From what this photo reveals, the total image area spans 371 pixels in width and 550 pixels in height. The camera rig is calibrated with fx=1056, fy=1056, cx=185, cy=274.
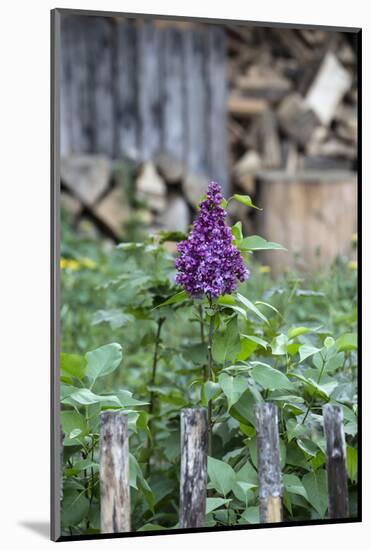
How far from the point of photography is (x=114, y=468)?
218 centimetres

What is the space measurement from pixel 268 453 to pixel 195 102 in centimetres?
404

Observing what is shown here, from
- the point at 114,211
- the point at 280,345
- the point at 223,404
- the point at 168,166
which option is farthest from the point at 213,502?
the point at 168,166

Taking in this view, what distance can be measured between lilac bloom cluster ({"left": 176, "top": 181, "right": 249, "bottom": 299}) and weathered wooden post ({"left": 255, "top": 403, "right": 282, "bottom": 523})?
0.27 metres

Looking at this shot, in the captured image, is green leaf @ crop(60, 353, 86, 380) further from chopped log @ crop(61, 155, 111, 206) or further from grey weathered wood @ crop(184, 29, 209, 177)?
grey weathered wood @ crop(184, 29, 209, 177)

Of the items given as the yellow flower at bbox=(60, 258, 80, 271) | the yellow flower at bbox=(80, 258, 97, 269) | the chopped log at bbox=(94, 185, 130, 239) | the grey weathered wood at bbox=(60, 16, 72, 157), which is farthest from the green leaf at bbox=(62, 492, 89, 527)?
the grey weathered wood at bbox=(60, 16, 72, 157)

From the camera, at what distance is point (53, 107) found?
2.29 meters

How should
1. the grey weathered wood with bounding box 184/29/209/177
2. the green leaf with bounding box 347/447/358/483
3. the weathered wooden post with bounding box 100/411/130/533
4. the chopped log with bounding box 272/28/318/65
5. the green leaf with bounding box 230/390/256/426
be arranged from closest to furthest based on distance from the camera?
the weathered wooden post with bounding box 100/411/130/533
the green leaf with bounding box 230/390/256/426
the green leaf with bounding box 347/447/358/483
the grey weathered wood with bounding box 184/29/209/177
the chopped log with bounding box 272/28/318/65

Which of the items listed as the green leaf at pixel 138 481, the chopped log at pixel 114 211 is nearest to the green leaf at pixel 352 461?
the green leaf at pixel 138 481

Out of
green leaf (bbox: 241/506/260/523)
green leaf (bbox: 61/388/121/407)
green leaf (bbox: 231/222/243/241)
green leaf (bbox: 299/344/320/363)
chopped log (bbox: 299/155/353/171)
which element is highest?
chopped log (bbox: 299/155/353/171)

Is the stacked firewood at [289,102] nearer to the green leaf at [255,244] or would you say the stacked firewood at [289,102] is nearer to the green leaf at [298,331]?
the green leaf at [298,331]

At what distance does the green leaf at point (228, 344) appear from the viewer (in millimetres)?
2328

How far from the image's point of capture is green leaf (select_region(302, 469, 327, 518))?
240cm

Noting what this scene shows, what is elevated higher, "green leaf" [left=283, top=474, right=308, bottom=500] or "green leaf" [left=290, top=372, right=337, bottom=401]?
"green leaf" [left=290, top=372, right=337, bottom=401]

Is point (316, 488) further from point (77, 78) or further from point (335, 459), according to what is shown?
point (77, 78)
